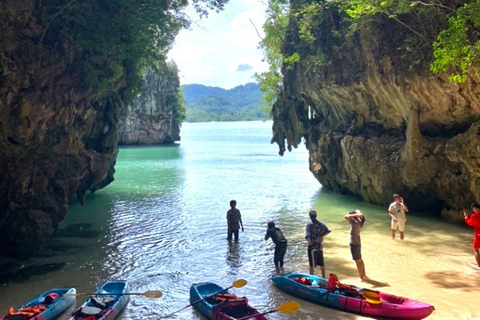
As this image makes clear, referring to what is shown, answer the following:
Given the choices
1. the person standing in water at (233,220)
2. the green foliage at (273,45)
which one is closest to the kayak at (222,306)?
the person standing in water at (233,220)

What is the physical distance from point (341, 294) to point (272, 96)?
25.9m

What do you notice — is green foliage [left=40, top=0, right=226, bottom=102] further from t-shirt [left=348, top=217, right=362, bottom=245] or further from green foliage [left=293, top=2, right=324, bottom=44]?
t-shirt [left=348, top=217, right=362, bottom=245]

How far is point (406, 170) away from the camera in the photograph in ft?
62.6

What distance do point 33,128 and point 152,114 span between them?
6493 centimetres

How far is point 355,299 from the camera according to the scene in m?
9.29

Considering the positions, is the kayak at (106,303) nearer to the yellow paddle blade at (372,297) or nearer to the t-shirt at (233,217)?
the t-shirt at (233,217)

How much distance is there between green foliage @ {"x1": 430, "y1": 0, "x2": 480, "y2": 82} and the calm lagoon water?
6361 millimetres

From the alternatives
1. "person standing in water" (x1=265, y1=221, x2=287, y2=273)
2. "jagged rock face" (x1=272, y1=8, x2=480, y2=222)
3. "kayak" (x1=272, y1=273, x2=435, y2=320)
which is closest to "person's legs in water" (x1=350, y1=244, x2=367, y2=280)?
"kayak" (x1=272, y1=273, x2=435, y2=320)

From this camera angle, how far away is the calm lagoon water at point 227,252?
1042cm

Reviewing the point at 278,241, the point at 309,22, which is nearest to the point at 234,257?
the point at 278,241

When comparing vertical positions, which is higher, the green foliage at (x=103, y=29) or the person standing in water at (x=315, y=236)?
the green foliage at (x=103, y=29)

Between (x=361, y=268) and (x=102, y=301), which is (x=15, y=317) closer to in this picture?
(x=102, y=301)

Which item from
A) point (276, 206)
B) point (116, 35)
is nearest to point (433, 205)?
point (276, 206)

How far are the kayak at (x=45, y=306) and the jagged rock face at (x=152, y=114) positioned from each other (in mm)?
68305
